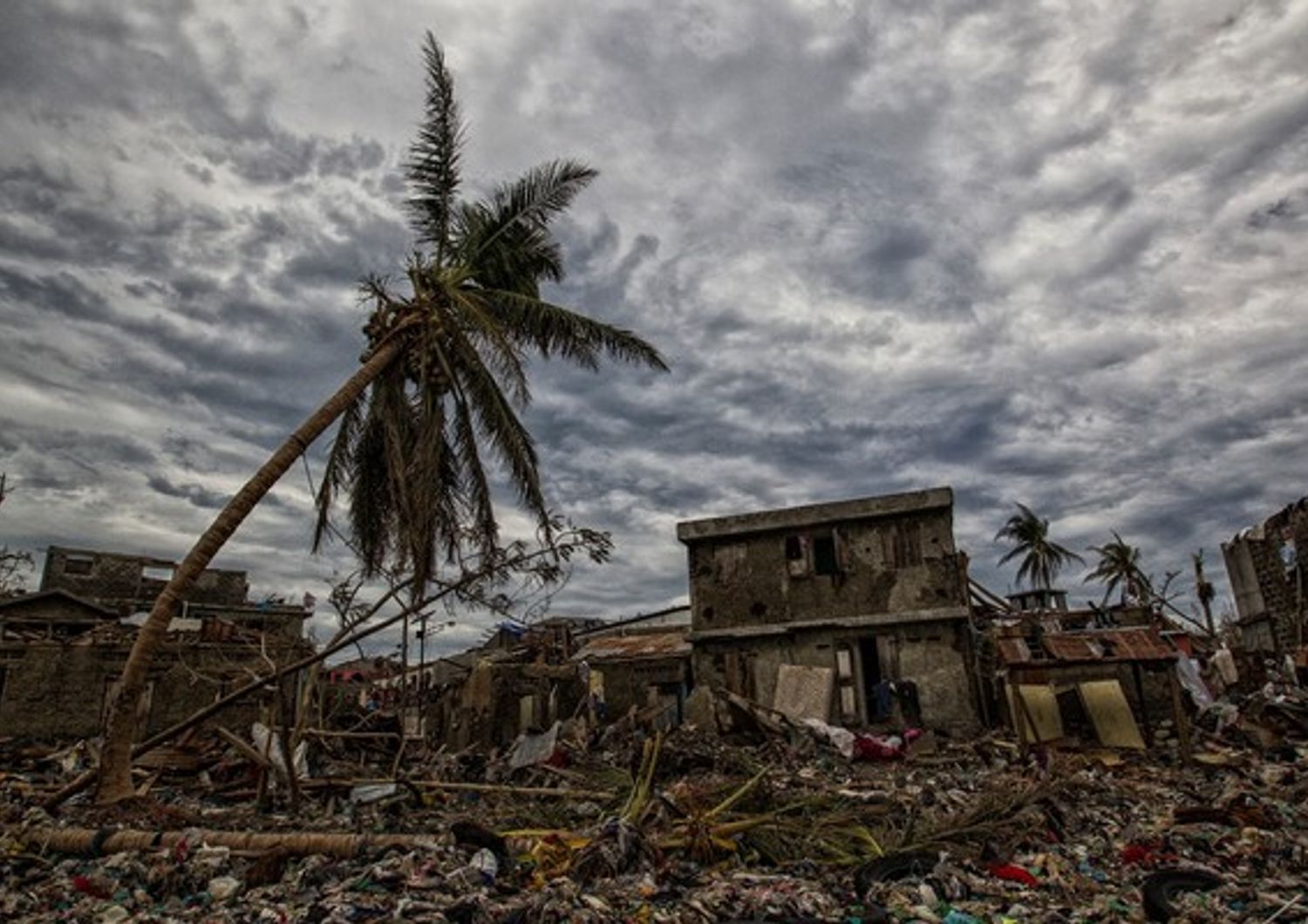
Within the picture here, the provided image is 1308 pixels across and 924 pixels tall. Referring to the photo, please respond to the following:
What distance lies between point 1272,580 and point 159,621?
21149mm

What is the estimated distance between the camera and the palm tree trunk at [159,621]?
7883mm

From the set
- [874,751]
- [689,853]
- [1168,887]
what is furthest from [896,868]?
[874,751]

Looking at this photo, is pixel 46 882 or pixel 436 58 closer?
pixel 46 882

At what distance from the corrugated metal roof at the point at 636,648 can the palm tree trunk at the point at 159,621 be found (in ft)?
40.5

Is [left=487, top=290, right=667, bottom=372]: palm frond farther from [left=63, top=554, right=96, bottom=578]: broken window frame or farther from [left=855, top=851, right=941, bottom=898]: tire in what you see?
[left=63, top=554, right=96, bottom=578]: broken window frame

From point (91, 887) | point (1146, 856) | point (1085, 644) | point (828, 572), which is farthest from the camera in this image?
point (828, 572)

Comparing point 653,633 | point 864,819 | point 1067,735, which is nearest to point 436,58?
point 864,819

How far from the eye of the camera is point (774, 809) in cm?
777

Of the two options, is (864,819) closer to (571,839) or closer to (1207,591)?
(571,839)

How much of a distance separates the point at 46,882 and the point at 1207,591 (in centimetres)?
2635

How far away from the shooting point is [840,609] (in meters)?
16.9

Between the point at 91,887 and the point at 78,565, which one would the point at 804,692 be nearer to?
the point at 91,887

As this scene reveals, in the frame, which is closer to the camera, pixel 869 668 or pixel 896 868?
pixel 896 868

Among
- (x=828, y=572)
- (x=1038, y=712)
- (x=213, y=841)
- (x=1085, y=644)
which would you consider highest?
(x=828, y=572)
